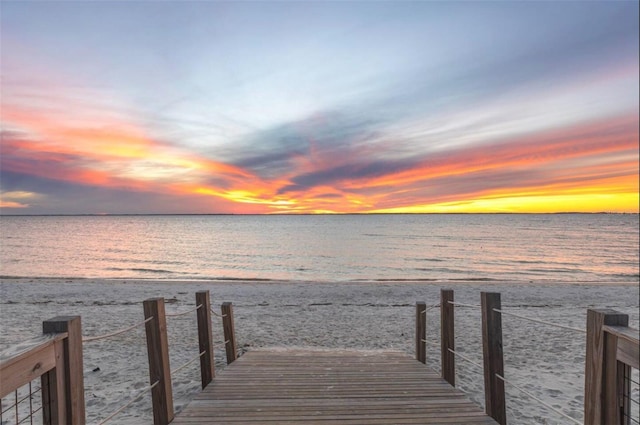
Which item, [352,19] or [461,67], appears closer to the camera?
[352,19]

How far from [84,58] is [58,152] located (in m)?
11.1

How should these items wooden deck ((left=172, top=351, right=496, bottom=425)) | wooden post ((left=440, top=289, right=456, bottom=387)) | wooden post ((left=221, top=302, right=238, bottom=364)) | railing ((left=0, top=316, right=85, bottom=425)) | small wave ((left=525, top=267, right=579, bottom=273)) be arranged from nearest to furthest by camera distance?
railing ((left=0, top=316, right=85, bottom=425)), wooden deck ((left=172, top=351, right=496, bottom=425)), wooden post ((left=440, top=289, right=456, bottom=387)), wooden post ((left=221, top=302, right=238, bottom=364)), small wave ((left=525, top=267, right=579, bottom=273))

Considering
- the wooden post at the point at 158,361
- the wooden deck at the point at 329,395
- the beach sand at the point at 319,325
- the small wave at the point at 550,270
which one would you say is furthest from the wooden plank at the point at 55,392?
the small wave at the point at 550,270

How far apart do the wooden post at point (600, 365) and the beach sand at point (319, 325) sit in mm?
3546

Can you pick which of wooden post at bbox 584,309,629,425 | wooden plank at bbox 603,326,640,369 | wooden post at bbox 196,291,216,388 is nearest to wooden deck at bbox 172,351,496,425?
wooden post at bbox 196,291,216,388

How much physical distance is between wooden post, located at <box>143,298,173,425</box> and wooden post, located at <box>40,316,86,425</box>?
1.42m

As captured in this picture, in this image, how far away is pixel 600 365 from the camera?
7.78ft

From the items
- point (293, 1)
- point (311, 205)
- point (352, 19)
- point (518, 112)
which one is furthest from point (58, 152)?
point (311, 205)

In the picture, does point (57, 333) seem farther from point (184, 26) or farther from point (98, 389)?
point (184, 26)

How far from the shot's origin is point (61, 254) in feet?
121

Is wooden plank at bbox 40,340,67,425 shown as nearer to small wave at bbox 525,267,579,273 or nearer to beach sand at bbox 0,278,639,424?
beach sand at bbox 0,278,639,424

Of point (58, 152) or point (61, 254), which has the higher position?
point (58, 152)

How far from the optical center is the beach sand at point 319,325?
20.8 feet

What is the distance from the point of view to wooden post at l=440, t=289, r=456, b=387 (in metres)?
4.95
